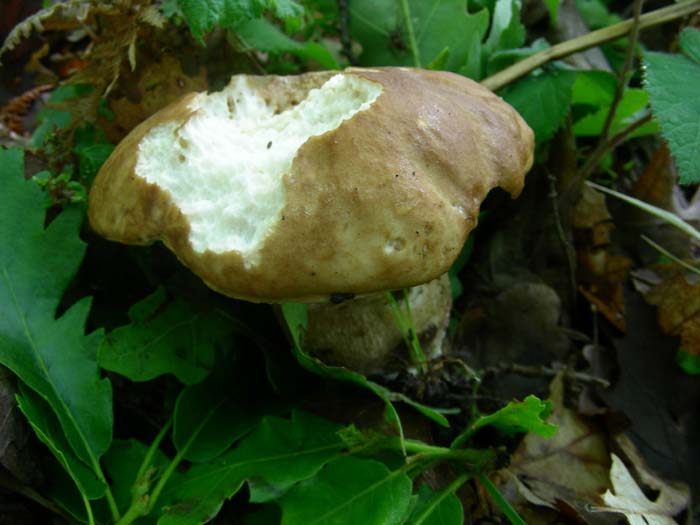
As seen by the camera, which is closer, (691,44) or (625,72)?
(691,44)

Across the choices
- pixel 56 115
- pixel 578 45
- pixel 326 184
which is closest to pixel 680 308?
pixel 578 45

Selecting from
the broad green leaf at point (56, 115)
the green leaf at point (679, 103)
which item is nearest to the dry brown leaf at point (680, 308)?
A: the green leaf at point (679, 103)

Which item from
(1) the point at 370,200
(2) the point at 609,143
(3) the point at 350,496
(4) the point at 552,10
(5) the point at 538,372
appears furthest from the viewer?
(4) the point at 552,10

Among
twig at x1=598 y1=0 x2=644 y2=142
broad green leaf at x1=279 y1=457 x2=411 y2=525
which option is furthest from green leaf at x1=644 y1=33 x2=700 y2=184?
broad green leaf at x1=279 y1=457 x2=411 y2=525

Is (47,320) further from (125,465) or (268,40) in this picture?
(268,40)

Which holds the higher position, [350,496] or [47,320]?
[47,320]

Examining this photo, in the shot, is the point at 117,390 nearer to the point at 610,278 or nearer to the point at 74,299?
the point at 74,299
